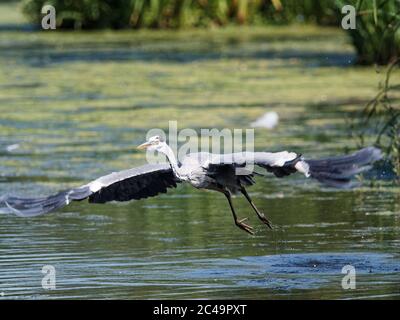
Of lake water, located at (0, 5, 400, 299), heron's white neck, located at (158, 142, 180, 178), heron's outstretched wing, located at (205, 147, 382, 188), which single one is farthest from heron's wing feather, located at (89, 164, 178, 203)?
heron's outstretched wing, located at (205, 147, 382, 188)

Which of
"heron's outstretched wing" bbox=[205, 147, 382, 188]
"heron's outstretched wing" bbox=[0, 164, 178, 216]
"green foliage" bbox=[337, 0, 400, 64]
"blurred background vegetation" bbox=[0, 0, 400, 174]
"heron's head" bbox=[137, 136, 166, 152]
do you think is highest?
"blurred background vegetation" bbox=[0, 0, 400, 174]

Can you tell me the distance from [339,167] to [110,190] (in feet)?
6.03

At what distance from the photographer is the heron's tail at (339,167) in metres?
8.93

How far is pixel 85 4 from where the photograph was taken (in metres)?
33.1

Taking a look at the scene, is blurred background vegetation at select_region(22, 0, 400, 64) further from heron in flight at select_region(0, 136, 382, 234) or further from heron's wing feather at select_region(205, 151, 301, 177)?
heron's wing feather at select_region(205, 151, 301, 177)

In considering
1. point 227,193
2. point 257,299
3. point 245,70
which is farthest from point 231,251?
point 245,70

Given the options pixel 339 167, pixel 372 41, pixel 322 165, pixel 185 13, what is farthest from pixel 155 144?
pixel 185 13

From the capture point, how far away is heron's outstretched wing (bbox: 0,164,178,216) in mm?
9062

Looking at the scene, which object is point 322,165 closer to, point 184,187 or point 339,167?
point 339,167

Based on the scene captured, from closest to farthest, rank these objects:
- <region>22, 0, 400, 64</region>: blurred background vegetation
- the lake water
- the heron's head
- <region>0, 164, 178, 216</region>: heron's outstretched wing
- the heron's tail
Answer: the heron's tail < <region>0, 164, 178, 216</region>: heron's outstretched wing < the lake water < the heron's head < <region>22, 0, 400, 64</region>: blurred background vegetation

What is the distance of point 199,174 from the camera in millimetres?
10047

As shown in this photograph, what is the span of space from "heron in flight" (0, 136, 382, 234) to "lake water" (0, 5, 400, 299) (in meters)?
0.54

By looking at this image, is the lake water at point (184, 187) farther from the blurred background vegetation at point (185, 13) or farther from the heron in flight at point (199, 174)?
the blurred background vegetation at point (185, 13)
